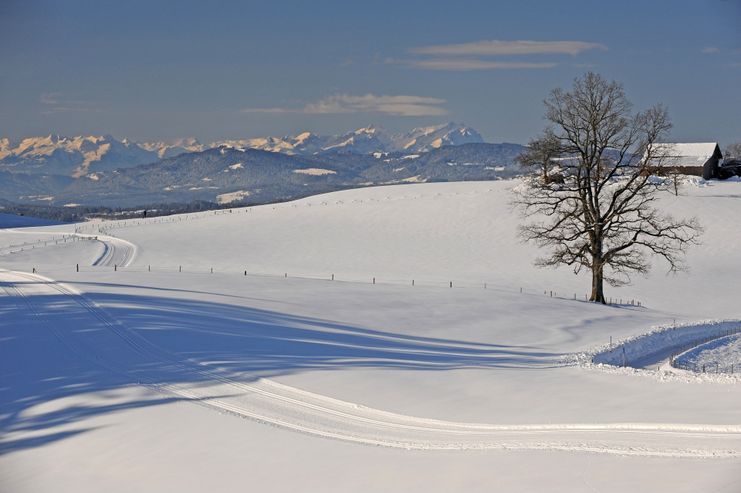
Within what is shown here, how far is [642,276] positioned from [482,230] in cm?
2024

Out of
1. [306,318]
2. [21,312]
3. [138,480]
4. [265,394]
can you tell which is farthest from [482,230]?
[138,480]

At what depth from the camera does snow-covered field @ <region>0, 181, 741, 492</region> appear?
1602 cm

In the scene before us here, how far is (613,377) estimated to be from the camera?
936 inches

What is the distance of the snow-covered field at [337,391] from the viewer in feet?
52.5

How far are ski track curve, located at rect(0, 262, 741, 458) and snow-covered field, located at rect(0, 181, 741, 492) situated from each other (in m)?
0.07

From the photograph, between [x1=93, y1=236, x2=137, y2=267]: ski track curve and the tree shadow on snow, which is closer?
the tree shadow on snow

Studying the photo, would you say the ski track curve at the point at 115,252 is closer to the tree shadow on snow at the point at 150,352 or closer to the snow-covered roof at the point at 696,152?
the tree shadow on snow at the point at 150,352

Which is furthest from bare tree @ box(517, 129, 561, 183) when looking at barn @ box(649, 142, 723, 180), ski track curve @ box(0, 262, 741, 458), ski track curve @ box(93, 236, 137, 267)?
barn @ box(649, 142, 723, 180)

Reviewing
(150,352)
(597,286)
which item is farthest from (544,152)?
(150,352)

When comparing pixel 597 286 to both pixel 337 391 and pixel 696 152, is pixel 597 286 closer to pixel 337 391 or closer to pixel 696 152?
pixel 337 391

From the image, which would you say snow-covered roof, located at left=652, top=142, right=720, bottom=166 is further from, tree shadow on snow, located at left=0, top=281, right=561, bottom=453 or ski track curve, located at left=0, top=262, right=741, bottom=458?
ski track curve, located at left=0, top=262, right=741, bottom=458

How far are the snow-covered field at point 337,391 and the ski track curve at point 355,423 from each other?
0.07 m

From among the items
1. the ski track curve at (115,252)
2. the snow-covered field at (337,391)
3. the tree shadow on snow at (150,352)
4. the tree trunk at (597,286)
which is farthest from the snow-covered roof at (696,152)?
the tree shadow on snow at (150,352)

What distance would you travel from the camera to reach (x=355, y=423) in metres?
19.5
